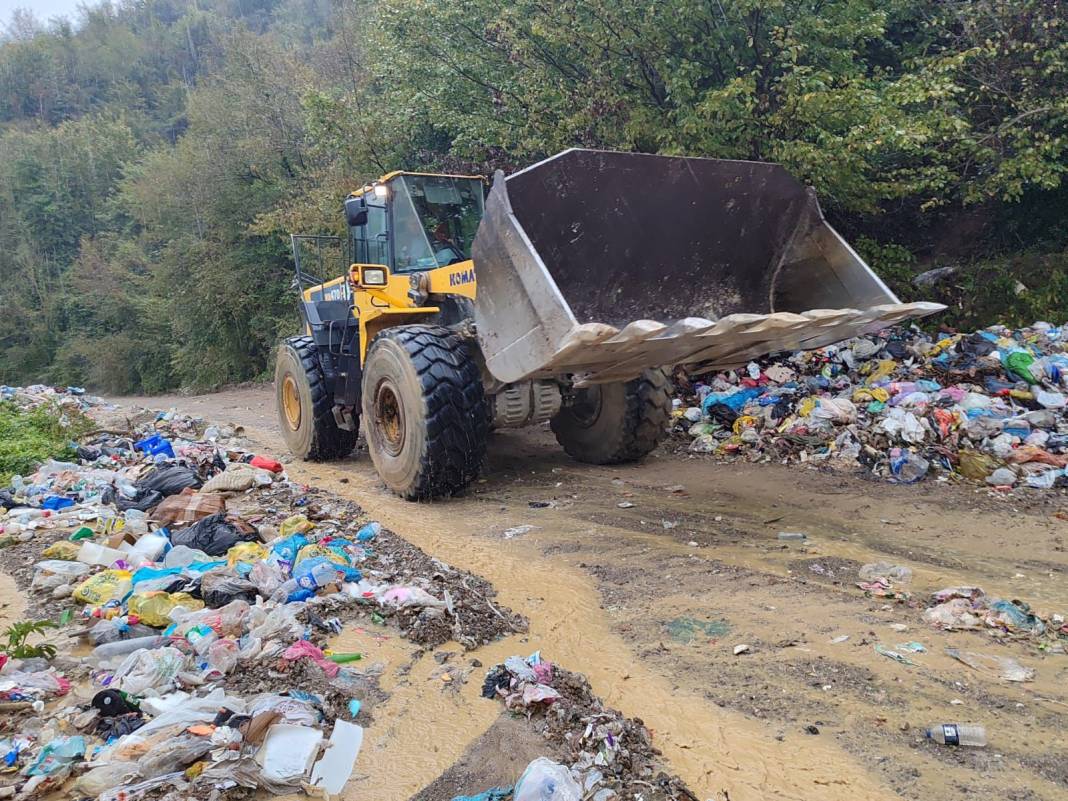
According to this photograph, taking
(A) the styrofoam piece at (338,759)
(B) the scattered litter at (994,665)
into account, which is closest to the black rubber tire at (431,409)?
(A) the styrofoam piece at (338,759)

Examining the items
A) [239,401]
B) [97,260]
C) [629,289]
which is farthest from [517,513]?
[97,260]

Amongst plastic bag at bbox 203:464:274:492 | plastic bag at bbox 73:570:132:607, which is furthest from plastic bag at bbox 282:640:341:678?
plastic bag at bbox 203:464:274:492

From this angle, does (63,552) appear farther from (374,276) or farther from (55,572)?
(374,276)

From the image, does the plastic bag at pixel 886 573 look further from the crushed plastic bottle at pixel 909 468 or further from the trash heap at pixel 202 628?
the crushed plastic bottle at pixel 909 468

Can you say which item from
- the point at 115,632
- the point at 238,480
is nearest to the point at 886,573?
the point at 115,632

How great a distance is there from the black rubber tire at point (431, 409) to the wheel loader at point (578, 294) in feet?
0.04

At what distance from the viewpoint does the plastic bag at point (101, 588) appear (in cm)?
368

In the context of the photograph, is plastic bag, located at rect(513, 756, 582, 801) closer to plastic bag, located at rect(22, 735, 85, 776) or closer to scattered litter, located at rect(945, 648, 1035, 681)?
plastic bag, located at rect(22, 735, 85, 776)

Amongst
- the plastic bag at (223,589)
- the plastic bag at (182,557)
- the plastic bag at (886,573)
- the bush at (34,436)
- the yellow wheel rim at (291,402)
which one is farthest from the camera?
the yellow wheel rim at (291,402)

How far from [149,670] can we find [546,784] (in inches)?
63.2

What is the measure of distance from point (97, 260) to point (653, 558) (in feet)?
104

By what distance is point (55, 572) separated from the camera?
13.3 ft

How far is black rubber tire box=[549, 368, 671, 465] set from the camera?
19.8ft

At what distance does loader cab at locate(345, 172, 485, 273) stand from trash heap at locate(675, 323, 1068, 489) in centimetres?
288
